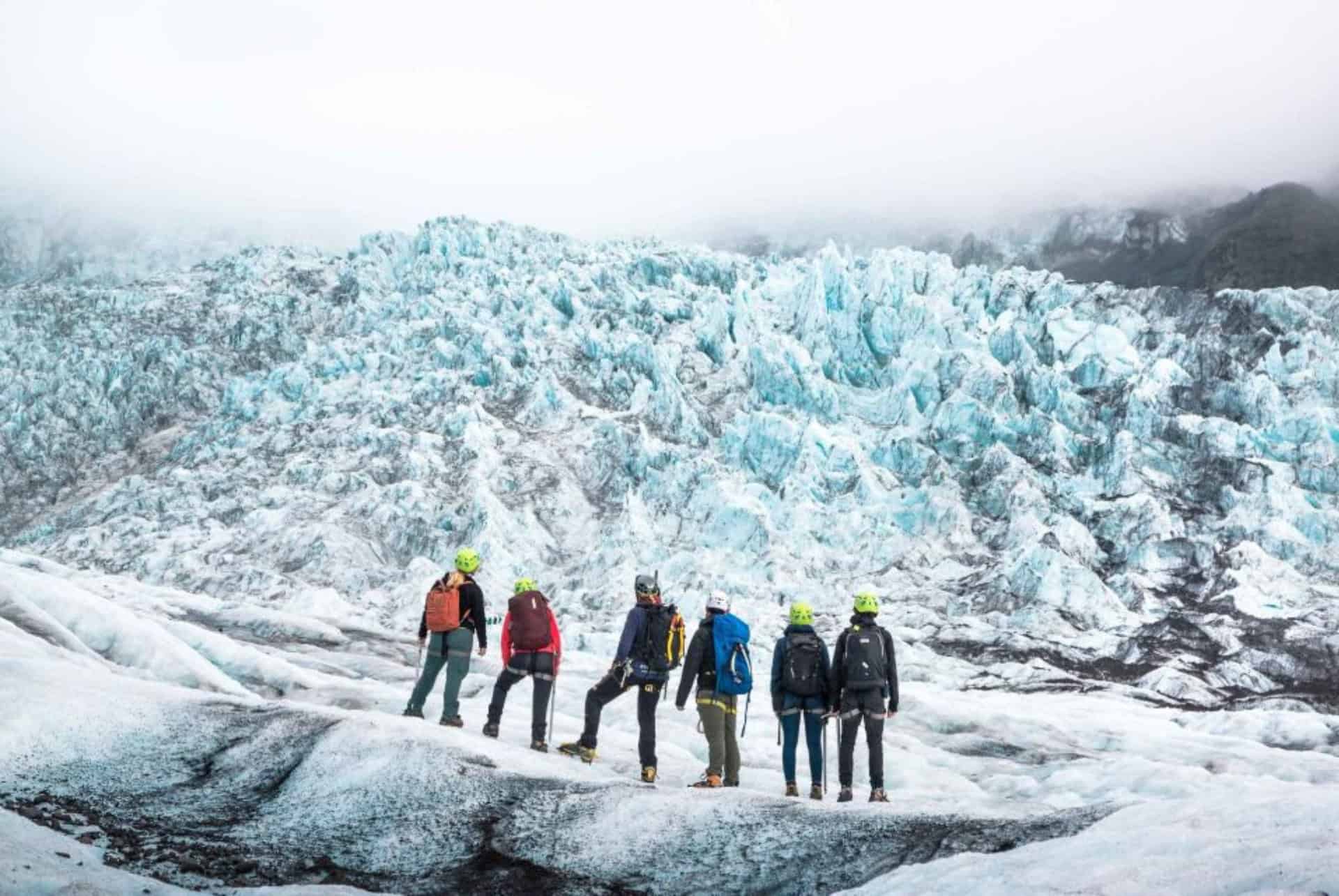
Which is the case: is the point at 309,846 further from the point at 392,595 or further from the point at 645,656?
the point at 392,595

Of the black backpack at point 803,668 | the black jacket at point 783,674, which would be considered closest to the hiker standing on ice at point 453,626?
the black jacket at point 783,674

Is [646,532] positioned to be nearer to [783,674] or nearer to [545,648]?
[545,648]

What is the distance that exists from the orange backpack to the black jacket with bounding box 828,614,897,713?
4338 mm

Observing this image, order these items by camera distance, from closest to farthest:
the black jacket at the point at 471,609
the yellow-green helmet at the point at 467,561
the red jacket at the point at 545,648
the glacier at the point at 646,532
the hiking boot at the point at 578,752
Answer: the glacier at the point at 646,532 → the hiking boot at the point at 578,752 → the red jacket at the point at 545,648 → the yellow-green helmet at the point at 467,561 → the black jacket at the point at 471,609

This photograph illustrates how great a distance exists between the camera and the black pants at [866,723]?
33.0 ft

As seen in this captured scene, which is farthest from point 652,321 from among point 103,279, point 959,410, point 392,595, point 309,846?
point 103,279

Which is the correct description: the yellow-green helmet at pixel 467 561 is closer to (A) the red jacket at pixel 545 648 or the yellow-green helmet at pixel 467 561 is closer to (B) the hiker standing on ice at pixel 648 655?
(A) the red jacket at pixel 545 648

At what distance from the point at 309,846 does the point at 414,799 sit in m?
1.04

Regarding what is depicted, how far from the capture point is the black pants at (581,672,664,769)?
10.4 m

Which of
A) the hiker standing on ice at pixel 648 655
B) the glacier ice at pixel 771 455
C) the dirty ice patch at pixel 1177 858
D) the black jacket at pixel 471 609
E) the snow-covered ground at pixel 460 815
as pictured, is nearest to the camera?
the dirty ice patch at pixel 1177 858

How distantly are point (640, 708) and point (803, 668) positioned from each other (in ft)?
5.87

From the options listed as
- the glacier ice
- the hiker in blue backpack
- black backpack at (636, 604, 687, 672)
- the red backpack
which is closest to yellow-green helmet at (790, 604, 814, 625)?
the hiker in blue backpack

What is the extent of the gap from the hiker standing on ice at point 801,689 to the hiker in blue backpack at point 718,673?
1.20 feet

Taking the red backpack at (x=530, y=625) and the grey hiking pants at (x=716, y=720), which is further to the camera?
the red backpack at (x=530, y=625)
